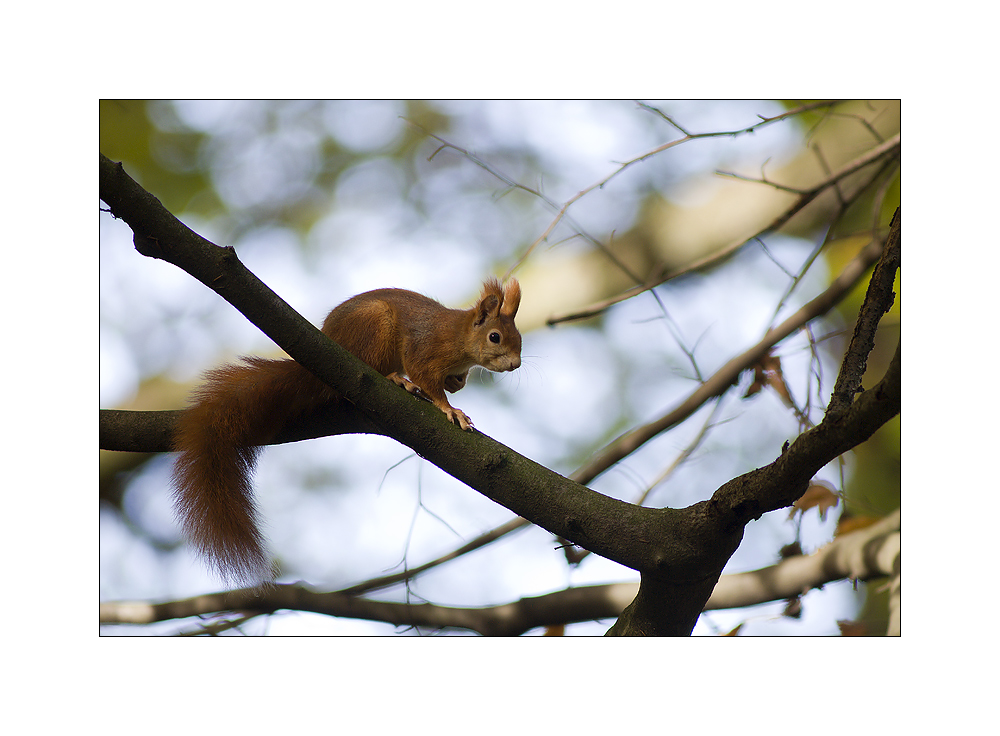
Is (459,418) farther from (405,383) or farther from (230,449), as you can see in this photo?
(230,449)

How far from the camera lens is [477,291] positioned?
7.34 feet

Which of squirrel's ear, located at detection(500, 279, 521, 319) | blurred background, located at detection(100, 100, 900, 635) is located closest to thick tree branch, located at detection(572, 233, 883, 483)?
blurred background, located at detection(100, 100, 900, 635)

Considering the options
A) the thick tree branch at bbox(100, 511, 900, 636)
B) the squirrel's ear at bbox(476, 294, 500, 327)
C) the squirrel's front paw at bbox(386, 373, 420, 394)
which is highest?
the squirrel's ear at bbox(476, 294, 500, 327)

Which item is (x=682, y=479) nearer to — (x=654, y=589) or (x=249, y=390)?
(x=654, y=589)

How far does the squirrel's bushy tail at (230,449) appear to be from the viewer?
177cm

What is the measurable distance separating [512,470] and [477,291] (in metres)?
0.83

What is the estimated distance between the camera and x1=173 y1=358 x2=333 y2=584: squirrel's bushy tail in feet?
5.82

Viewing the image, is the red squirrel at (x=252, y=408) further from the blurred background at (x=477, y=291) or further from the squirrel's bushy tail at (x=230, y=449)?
the blurred background at (x=477, y=291)

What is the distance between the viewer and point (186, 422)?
5.91 ft

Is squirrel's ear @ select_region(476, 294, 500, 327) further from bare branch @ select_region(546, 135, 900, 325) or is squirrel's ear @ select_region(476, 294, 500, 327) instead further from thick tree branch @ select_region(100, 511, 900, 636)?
thick tree branch @ select_region(100, 511, 900, 636)

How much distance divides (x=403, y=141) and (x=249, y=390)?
0.85m

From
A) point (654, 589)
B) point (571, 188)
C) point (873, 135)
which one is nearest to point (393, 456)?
point (654, 589)

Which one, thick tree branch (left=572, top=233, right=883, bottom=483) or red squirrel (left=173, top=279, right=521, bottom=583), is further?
thick tree branch (left=572, top=233, right=883, bottom=483)

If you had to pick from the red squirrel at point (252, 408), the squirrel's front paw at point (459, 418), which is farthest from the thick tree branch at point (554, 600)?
the squirrel's front paw at point (459, 418)
